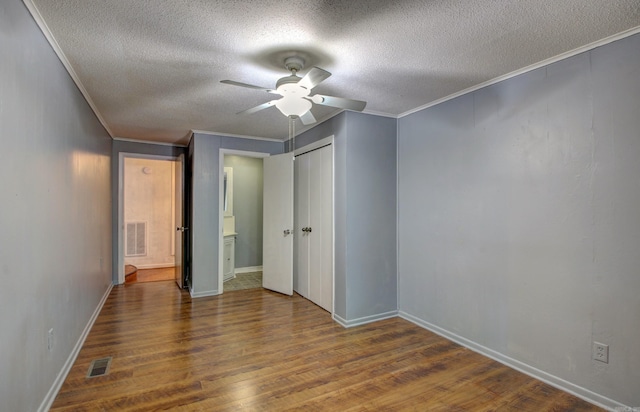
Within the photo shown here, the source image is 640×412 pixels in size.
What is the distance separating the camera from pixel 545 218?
7.70 ft

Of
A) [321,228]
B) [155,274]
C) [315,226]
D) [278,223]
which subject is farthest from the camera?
[155,274]

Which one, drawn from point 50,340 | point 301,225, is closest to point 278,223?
point 301,225

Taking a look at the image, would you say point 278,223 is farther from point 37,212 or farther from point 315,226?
point 37,212

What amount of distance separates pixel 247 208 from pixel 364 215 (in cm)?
323

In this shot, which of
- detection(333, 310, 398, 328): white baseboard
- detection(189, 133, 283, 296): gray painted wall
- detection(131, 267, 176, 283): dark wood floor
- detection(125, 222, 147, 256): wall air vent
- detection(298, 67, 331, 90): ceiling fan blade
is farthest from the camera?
detection(125, 222, 147, 256): wall air vent

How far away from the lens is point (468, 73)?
2.52 meters

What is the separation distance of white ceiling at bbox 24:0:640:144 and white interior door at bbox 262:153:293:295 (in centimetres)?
166

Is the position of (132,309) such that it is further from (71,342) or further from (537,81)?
(537,81)

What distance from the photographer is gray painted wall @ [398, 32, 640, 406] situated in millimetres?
1968

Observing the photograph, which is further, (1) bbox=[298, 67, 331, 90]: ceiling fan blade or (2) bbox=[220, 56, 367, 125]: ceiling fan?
(2) bbox=[220, 56, 367, 125]: ceiling fan

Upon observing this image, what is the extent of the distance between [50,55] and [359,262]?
3028 mm

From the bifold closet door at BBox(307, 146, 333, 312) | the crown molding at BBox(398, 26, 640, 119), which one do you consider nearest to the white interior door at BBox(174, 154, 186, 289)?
the bifold closet door at BBox(307, 146, 333, 312)

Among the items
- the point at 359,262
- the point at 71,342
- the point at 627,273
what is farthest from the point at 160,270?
the point at 627,273

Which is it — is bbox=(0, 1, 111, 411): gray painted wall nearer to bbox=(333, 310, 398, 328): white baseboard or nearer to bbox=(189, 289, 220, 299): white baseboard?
bbox=(189, 289, 220, 299): white baseboard
